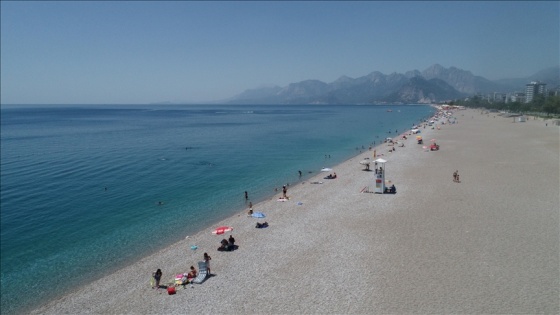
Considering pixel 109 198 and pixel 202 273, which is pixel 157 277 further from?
pixel 109 198

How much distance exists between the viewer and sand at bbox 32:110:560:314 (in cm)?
1183

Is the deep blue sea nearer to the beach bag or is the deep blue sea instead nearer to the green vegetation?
the beach bag

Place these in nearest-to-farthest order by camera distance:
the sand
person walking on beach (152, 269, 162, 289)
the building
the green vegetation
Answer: the sand, person walking on beach (152, 269, 162, 289), the green vegetation, the building

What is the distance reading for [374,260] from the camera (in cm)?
1463

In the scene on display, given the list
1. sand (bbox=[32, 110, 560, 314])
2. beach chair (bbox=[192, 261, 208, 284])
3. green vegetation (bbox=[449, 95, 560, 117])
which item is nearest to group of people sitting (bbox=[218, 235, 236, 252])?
sand (bbox=[32, 110, 560, 314])

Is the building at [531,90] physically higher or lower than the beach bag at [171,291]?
higher

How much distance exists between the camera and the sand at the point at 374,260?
1183cm

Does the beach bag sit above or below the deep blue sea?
above

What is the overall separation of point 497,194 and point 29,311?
85.6ft

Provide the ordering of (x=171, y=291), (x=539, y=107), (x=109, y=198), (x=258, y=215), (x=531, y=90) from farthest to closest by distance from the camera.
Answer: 1. (x=531, y=90)
2. (x=539, y=107)
3. (x=109, y=198)
4. (x=258, y=215)
5. (x=171, y=291)

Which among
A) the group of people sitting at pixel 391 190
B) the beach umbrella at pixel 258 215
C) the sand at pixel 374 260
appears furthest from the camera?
the group of people sitting at pixel 391 190

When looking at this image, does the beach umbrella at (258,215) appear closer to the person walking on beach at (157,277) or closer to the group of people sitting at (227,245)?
the group of people sitting at (227,245)

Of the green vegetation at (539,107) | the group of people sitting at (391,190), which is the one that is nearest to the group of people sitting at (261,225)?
the group of people sitting at (391,190)

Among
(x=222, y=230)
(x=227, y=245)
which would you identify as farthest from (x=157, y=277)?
(x=222, y=230)
